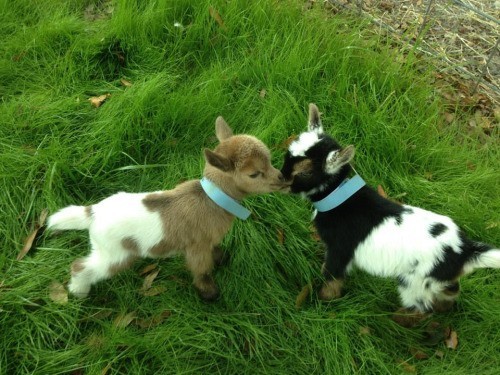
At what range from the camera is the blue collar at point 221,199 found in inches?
97.3

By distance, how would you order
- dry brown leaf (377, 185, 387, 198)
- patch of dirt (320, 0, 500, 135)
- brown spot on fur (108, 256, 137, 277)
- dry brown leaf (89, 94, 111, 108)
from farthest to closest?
1. patch of dirt (320, 0, 500, 135)
2. dry brown leaf (89, 94, 111, 108)
3. dry brown leaf (377, 185, 387, 198)
4. brown spot on fur (108, 256, 137, 277)

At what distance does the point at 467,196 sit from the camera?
10.7 ft

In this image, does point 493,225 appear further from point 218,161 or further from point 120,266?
point 120,266

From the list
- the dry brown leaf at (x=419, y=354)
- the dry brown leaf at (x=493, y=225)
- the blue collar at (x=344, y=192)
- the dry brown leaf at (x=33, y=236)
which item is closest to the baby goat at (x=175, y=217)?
the blue collar at (x=344, y=192)

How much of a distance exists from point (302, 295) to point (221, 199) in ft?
3.07

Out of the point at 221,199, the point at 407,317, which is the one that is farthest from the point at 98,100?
the point at 407,317

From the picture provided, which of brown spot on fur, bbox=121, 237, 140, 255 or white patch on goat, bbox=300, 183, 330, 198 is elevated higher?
white patch on goat, bbox=300, 183, 330, 198

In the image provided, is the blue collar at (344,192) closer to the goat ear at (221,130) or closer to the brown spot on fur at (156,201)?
the goat ear at (221,130)

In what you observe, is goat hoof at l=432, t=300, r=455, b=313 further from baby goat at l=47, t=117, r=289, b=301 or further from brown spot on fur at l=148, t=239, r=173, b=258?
brown spot on fur at l=148, t=239, r=173, b=258

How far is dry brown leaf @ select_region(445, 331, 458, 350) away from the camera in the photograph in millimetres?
2725

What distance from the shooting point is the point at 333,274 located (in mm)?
2727

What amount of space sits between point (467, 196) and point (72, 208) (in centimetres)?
294

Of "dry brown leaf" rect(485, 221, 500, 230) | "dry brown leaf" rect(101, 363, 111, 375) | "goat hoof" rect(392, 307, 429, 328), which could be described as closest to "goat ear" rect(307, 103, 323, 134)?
"goat hoof" rect(392, 307, 429, 328)

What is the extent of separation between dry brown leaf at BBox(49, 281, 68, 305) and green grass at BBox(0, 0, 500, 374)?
32 millimetres
